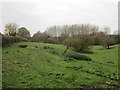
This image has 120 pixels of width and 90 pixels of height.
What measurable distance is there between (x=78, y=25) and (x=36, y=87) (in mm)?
68336

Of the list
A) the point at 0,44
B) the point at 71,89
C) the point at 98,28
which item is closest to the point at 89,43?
the point at 0,44

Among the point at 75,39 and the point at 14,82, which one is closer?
the point at 14,82

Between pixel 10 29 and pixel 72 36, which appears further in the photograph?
pixel 10 29

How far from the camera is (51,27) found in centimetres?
7381

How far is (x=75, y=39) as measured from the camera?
25.5m

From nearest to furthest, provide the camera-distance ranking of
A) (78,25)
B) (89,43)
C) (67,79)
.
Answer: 1. (67,79)
2. (89,43)
3. (78,25)

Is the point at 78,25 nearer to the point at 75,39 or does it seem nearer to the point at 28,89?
the point at 75,39

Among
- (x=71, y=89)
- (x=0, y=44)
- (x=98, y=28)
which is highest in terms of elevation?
(x=98, y=28)

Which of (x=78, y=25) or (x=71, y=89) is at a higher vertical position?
(x=78, y=25)

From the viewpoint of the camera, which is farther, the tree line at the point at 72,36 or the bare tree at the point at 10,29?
the bare tree at the point at 10,29

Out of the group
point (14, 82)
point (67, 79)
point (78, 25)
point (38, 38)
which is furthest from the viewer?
point (78, 25)

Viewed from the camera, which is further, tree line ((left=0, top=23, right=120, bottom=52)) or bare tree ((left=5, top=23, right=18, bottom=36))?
bare tree ((left=5, top=23, right=18, bottom=36))

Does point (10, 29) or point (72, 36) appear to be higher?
point (10, 29)

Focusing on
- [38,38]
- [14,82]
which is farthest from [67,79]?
[38,38]
